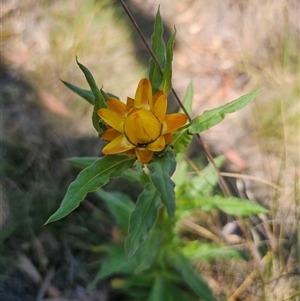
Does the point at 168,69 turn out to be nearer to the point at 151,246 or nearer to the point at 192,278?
the point at 151,246

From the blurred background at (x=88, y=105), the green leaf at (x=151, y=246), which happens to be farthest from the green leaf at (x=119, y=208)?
the blurred background at (x=88, y=105)

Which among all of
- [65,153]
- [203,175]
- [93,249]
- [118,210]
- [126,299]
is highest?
[65,153]

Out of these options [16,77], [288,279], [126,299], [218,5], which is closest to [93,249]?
[126,299]

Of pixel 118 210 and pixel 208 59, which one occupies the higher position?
pixel 208 59

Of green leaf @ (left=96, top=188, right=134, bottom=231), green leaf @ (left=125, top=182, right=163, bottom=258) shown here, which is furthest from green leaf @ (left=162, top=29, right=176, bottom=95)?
green leaf @ (left=96, top=188, right=134, bottom=231)

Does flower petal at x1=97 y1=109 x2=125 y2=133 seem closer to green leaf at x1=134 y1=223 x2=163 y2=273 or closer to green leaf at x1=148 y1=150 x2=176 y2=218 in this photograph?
green leaf at x1=148 y1=150 x2=176 y2=218

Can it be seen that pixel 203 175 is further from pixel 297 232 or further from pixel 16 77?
pixel 16 77
